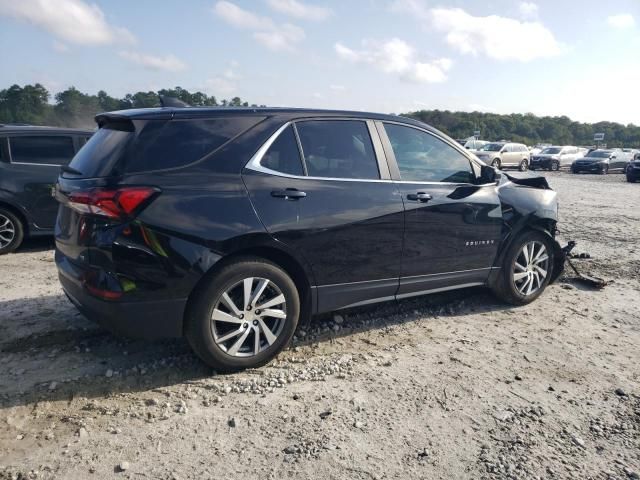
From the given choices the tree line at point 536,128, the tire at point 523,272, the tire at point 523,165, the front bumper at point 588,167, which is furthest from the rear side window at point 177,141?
the tree line at point 536,128

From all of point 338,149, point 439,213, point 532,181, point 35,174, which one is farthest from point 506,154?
point 338,149

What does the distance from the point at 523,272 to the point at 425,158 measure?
163 cm

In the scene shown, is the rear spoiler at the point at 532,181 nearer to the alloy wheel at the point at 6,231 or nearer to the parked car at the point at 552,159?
the alloy wheel at the point at 6,231

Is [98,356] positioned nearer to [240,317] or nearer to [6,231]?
[240,317]

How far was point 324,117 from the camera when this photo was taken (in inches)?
155

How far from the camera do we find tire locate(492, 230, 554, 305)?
16.0 ft

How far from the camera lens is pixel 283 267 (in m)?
3.66

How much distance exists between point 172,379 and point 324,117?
227cm

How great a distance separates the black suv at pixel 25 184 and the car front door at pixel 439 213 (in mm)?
5197

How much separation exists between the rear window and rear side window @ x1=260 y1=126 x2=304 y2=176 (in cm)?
25

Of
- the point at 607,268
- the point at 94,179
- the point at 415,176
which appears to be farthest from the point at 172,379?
the point at 607,268

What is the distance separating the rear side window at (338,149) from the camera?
12.4 ft

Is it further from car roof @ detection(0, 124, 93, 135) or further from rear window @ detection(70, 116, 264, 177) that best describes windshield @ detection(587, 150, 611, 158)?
rear window @ detection(70, 116, 264, 177)

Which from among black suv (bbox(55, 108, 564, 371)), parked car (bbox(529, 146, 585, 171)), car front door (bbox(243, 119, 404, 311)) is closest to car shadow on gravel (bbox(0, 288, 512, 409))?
black suv (bbox(55, 108, 564, 371))
